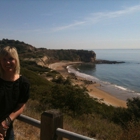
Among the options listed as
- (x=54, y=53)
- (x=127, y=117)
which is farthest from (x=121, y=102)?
(x=54, y=53)

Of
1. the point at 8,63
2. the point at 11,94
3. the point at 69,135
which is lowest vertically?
the point at 69,135

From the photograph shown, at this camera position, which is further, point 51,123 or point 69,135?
point 51,123

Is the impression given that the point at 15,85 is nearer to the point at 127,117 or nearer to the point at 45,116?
the point at 45,116

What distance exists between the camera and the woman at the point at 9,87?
2350mm

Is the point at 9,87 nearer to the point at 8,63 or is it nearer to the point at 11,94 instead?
the point at 11,94

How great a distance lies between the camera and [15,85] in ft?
7.86

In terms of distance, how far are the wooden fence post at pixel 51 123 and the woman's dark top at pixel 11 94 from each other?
342 millimetres

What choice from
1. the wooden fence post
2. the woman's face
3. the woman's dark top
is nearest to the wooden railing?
the wooden fence post

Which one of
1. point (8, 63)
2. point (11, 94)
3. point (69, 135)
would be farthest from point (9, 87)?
point (69, 135)

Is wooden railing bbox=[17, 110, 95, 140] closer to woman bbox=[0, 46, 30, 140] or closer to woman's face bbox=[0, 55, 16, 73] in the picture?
woman bbox=[0, 46, 30, 140]

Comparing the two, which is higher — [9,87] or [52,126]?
[9,87]

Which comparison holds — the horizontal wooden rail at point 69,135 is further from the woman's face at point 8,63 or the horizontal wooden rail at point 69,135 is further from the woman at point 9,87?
the woman's face at point 8,63

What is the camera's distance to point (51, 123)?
2352 millimetres

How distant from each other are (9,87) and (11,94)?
0.27ft
